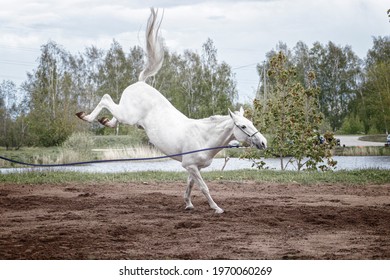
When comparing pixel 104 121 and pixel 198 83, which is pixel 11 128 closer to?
pixel 198 83

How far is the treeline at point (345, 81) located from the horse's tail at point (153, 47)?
59.2 ft

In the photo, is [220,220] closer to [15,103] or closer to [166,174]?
[166,174]

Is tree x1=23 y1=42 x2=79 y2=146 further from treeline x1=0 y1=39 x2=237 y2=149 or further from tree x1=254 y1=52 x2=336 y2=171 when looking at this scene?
tree x1=254 y1=52 x2=336 y2=171

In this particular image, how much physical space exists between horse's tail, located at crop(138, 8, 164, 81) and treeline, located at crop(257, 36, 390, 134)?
18044 mm

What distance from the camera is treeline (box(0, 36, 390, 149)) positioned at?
23875 millimetres

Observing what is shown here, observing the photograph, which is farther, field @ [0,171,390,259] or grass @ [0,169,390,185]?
grass @ [0,169,390,185]

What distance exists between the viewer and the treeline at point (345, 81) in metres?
25.9

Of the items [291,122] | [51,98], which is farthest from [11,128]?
[291,122]

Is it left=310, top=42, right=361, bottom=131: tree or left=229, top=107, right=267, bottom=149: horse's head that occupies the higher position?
left=310, top=42, right=361, bottom=131: tree

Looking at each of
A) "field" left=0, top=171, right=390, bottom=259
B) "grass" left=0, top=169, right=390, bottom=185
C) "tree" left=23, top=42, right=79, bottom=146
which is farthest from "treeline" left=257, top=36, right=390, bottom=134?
"field" left=0, top=171, right=390, bottom=259

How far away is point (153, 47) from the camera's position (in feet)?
28.1

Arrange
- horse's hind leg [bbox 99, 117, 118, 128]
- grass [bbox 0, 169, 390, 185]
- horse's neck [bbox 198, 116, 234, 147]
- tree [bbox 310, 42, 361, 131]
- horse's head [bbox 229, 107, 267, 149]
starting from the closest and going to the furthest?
horse's head [bbox 229, 107, 267, 149], horse's neck [bbox 198, 116, 234, 147], horse's hind leg [bbox 99, 117, 118, 128], grass [bbox 0, 169, 390, 185], tree [bbox 310, 42, 361, 131]

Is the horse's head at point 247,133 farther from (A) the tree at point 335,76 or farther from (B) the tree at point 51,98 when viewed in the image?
(A) the tree at point 335,76

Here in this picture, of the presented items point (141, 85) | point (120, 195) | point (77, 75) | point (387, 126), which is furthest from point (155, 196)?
point (77, 75)
